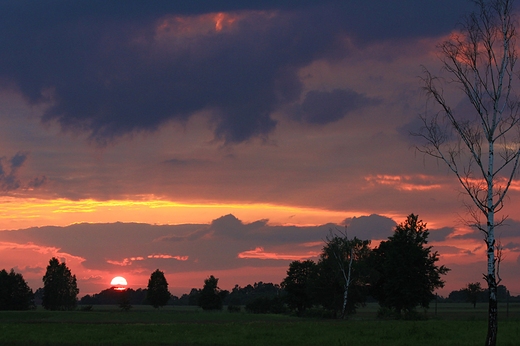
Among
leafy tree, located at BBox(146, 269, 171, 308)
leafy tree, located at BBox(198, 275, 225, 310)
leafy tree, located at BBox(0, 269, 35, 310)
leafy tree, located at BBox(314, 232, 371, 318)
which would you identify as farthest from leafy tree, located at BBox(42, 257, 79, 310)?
leafy tree, located at BBox(314, 232, 371, 318)

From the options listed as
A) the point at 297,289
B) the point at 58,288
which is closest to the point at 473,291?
the point at 297,289

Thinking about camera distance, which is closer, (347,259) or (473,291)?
(347,259)

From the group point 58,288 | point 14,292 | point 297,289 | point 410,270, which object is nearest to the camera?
point 410,270

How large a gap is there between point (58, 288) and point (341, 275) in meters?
99.8

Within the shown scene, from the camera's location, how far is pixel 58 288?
16938cm

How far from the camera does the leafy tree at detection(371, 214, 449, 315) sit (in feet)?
328

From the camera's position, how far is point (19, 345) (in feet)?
138

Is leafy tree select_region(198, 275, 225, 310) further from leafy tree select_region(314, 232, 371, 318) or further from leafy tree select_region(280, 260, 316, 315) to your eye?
leafy tree select_region(314, 232, 371, 318)

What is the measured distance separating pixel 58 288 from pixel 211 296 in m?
48.2

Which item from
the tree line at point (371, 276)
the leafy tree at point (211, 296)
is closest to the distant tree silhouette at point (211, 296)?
the leafy tree at point (211, 296)

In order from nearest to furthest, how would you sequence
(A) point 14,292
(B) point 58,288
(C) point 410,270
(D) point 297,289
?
(C) point 410,270
(D) point 297,289
(A) point 14,292
(B) point 58,288

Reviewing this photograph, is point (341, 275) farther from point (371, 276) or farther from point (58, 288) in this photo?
point (58, 288)

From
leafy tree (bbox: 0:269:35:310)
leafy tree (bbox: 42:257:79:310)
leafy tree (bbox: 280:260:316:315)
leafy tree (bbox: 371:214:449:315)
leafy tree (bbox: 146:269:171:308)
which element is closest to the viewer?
leafy tree (bbox: 371:214:449:315)

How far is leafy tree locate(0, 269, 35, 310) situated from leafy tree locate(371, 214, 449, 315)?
357 feet
